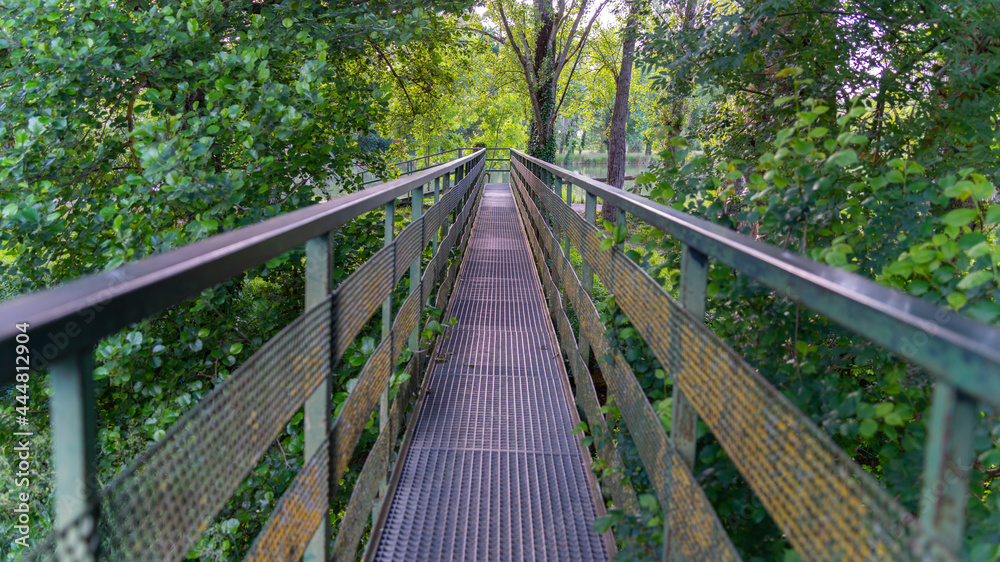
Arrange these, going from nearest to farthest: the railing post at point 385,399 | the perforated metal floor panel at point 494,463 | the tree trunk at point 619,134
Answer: the perforated metal floor panel at point 494,463
the railing post at point 385,399
the tree trunk at point 619,134

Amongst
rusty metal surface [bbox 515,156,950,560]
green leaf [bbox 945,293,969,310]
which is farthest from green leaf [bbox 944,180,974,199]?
rusty metal surface [bbox 515,156,950,560]

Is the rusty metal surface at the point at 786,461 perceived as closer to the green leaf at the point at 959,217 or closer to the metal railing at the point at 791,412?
the metal railing at the point at 791,412

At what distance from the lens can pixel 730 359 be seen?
50.4 inches

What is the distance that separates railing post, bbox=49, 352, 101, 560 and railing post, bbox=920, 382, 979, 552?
36.8 inches

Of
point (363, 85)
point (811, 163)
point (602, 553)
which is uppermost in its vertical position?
point (363, 85)

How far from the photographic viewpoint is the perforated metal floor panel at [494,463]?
241 cm

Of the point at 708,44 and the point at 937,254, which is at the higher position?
the point at 708,44

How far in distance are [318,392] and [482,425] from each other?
190 cm

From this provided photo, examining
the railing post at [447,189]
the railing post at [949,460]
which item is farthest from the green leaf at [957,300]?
the railing post at [447,189]

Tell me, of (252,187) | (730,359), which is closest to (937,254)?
(730,359)

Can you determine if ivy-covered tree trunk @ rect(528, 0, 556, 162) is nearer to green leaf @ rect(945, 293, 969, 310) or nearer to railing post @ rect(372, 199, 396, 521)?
railing post @ rect(372, 199, 396, 521)

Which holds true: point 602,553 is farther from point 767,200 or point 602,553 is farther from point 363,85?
point 363,85

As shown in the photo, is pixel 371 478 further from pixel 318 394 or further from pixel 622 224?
pixel 622 224

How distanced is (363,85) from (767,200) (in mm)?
4790
